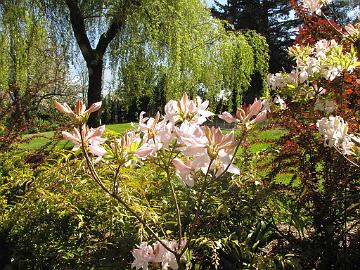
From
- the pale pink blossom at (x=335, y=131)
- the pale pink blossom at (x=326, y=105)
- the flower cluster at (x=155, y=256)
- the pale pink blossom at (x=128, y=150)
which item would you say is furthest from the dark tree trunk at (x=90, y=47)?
the pale pink blossom at (x=128, y=150)

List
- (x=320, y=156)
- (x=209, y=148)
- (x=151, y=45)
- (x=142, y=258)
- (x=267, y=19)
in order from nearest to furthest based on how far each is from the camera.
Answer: (x=209, y=148)
(x=142, y=258)
(x=320, y=156)
(x=151, y=45)
(x=267, y=19)

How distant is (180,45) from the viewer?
5.75 m

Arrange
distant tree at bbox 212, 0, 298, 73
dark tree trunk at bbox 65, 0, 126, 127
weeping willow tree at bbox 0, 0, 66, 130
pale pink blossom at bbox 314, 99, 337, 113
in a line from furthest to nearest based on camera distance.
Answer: distant tree at bbox 212, 0, 298, 73
dark tree trunk at bbox 65, 0, 126, 127
weeping willow tree at bbox 0, 0, 66, 130
pale pink blossom at bbox 314, 99, 337, 113

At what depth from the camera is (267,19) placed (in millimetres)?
29156

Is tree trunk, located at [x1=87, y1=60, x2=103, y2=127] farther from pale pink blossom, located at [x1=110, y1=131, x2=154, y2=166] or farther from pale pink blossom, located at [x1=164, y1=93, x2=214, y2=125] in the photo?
pale pink blossom, located at [x1=110, y1=131, x2=154, y2=166]

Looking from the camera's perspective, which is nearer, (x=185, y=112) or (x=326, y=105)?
(x=185, y=112)

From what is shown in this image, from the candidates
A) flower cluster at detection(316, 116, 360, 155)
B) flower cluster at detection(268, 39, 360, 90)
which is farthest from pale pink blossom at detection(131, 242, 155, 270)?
flower cluster at detection(268, 39, 360, 90)

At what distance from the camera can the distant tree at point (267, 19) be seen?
92.4 ft

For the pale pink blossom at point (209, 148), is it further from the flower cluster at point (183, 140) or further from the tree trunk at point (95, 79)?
the tree trunk at point (95, 79)

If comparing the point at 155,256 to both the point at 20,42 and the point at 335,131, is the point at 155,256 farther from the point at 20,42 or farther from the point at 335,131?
the point at 20,42

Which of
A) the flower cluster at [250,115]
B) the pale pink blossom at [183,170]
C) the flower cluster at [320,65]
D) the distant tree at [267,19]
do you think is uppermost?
the distant tree at [267,19]

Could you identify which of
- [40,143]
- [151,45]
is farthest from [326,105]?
[40,143]

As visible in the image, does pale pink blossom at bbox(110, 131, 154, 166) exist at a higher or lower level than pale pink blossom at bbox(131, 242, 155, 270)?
higher

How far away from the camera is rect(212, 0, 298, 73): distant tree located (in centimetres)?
2817
